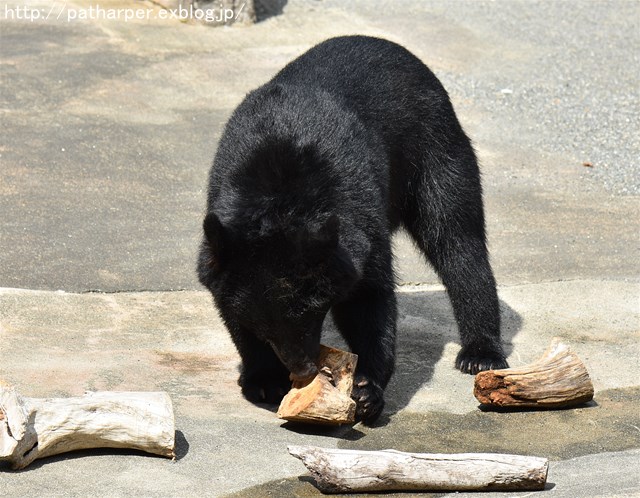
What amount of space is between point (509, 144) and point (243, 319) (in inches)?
286

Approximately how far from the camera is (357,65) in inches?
243

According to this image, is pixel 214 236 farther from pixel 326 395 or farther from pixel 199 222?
pixel 199 222

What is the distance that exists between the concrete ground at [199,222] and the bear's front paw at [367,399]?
7cm

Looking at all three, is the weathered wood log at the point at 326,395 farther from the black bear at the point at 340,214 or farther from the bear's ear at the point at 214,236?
the bear's ear at the point at 214,236

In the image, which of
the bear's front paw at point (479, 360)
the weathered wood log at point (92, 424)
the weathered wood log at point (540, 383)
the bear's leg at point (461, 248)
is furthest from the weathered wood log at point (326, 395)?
the bear's leg at point (461, 248)

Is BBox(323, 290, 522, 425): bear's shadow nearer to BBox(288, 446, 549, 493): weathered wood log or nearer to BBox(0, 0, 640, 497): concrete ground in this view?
BBox(0, 0, 640, 497): concrete ground

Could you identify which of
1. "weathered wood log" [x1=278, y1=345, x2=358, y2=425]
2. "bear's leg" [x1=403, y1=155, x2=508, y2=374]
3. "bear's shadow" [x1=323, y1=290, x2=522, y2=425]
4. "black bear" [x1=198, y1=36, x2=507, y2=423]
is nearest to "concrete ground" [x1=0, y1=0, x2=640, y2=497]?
"bear's shadow" [x1=323, y1=290, x2=522, y2=425]

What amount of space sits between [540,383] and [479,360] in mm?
787

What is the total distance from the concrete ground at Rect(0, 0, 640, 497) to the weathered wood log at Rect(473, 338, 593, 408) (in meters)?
0.09

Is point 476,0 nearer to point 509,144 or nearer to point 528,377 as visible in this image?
point 509,144

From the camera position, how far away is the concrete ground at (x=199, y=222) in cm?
514

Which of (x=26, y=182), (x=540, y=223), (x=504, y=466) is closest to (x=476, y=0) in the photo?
(x=540, y=223)

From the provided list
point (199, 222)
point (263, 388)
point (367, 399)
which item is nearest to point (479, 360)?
point (367, 399)

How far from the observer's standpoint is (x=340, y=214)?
5.04m
